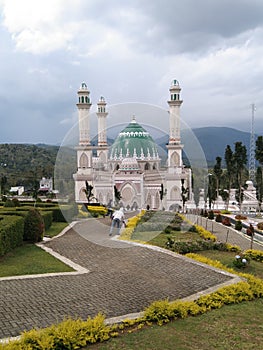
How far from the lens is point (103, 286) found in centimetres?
902

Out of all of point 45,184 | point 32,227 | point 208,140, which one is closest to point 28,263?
point 32,227

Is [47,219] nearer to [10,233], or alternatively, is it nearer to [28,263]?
[10,233]

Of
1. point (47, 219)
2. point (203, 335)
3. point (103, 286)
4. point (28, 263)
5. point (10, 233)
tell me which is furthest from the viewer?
point (47, 219)

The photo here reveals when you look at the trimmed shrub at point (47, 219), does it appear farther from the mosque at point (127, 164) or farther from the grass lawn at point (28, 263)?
the mosque at point (127, 164)

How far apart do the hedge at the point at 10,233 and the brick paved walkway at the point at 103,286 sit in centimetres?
143

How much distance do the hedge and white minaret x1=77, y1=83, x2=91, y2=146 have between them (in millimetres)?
29506

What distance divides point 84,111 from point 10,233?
33.0 metres

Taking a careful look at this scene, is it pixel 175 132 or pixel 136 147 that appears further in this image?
pixel 136 147

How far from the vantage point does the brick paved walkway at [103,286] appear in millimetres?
7207

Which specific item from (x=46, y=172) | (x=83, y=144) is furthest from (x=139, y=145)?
(x=46, y=172)

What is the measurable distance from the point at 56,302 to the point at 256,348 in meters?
3.78

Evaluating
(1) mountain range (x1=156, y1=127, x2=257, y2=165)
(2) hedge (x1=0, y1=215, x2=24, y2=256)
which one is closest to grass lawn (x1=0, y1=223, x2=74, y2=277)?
(2) hedge (x1=0, y1=215, x2=24, y2=256)

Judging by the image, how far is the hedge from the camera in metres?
11.7

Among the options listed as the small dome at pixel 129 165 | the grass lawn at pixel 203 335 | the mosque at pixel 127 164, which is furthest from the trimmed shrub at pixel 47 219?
the small dome at pixel 129 165
